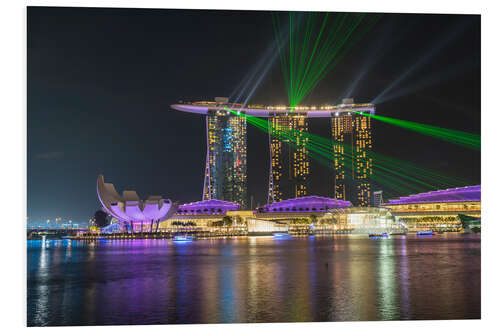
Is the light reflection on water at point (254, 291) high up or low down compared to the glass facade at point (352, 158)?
down

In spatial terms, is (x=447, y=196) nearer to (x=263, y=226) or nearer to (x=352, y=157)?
(x=352, y=157)

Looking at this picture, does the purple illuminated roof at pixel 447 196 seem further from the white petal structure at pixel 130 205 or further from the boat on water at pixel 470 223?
the white petal structure at pixel 130 205

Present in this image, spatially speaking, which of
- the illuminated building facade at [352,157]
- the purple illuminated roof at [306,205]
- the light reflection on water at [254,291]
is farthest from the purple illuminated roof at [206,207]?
the light reflection on water at [254,291]

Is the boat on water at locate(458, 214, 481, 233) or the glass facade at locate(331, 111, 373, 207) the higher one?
the glass facade at locate(331, 111, 373, 207)

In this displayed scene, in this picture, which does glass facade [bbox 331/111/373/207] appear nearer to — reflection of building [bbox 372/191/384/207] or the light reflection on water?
reflection of building [bbox 372/191/384/207]

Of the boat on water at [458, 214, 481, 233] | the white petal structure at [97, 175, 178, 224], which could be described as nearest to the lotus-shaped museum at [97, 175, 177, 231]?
the white petal structure at [97, 175, 178, 224]
